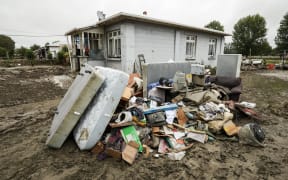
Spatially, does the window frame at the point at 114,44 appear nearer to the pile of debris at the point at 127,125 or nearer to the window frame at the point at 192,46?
the window frame at the point at 192,46

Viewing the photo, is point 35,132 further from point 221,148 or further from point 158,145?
point 221,148

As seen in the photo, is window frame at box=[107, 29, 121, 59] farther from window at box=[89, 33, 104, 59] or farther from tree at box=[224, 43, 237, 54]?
tree at box=[224, 43, 237, 54]

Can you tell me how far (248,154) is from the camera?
2.16 metres

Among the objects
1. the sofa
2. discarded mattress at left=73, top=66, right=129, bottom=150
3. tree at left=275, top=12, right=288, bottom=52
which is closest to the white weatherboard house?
the sofa

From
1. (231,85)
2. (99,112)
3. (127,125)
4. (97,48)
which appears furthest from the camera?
(97,48)

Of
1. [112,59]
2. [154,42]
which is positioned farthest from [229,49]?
[112,59]

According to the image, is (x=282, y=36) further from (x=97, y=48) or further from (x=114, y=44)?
(x=97, y=48)

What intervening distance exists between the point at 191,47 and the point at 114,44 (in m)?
5.31

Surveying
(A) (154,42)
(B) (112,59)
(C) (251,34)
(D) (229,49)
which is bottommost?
(B) (112,59)

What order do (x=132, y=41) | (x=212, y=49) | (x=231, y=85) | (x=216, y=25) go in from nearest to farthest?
1. (x=231, y=85)
2. (x=132, y=41)
3. (x=212, y=49)
4. (x=216, y=25)

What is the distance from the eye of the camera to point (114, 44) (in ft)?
24.6

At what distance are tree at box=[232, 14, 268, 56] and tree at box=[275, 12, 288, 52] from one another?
8.44 ft

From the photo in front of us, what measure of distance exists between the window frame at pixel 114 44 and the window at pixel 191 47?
4.70m

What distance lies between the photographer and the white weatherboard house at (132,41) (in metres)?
6.50
